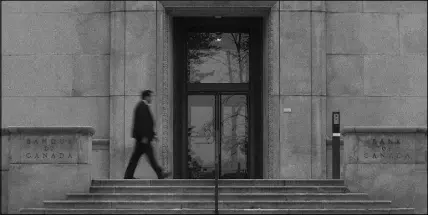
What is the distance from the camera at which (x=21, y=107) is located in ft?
77.5

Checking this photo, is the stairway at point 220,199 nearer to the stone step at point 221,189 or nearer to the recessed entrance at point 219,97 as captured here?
the stone step at point 221,189

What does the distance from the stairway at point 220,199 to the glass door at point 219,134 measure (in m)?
6.90

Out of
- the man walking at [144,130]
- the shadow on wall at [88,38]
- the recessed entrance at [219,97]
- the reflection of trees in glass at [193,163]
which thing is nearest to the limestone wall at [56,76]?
the shadow on wall at [88,38]

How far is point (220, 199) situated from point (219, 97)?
27.0ft

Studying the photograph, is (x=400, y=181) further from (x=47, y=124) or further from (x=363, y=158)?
(x=47, y=124)

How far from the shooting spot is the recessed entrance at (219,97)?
996 inches

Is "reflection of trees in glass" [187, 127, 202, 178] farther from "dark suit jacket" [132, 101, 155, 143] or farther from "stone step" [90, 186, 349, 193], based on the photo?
"dark suit jacket" [132, 101, 155, 143]

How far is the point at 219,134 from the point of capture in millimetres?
25594

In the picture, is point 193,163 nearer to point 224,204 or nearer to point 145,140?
point 145,140

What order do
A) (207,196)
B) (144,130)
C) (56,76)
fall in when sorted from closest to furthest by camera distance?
(207,196), (144,130), (56,76)

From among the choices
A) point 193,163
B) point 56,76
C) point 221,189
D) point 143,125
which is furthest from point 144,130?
point 193,163

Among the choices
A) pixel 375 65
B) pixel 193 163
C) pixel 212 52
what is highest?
pixel 212 52

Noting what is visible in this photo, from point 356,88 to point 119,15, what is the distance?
6417 mm

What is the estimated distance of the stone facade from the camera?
23297 millimetres
